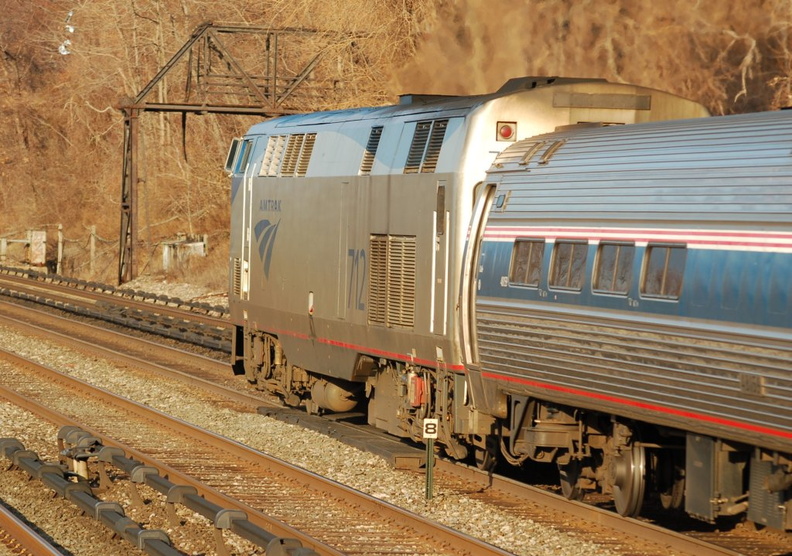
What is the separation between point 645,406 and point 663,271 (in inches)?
40.7

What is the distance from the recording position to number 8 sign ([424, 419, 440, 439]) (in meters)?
11.7

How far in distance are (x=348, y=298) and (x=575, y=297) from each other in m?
4.75

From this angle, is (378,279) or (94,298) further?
(94,298)

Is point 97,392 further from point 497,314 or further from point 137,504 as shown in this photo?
point 497,314

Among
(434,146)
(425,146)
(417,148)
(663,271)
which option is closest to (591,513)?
(663,271)

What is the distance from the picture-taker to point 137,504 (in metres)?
11.5

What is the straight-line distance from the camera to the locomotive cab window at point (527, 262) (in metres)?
10.5

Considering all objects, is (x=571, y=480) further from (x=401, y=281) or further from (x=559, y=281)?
(x=401, y=281)

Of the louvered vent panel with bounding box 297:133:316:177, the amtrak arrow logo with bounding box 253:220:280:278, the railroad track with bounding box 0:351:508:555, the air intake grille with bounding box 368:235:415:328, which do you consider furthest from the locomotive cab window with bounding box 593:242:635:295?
the amtrak arrow logo with bounding box 253:220:280:278

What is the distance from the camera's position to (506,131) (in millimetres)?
11844

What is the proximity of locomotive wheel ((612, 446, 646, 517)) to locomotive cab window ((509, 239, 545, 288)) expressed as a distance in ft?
5.29

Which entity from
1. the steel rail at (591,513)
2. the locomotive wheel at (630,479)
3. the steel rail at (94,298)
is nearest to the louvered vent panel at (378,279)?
the steel rail at (591,513)

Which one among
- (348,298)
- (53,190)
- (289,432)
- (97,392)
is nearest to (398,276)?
(348,298)

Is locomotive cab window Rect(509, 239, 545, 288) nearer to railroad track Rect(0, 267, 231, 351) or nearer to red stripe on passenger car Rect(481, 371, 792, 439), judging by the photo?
red stripe on passenger car Rect(481, 371, 792, 439)
